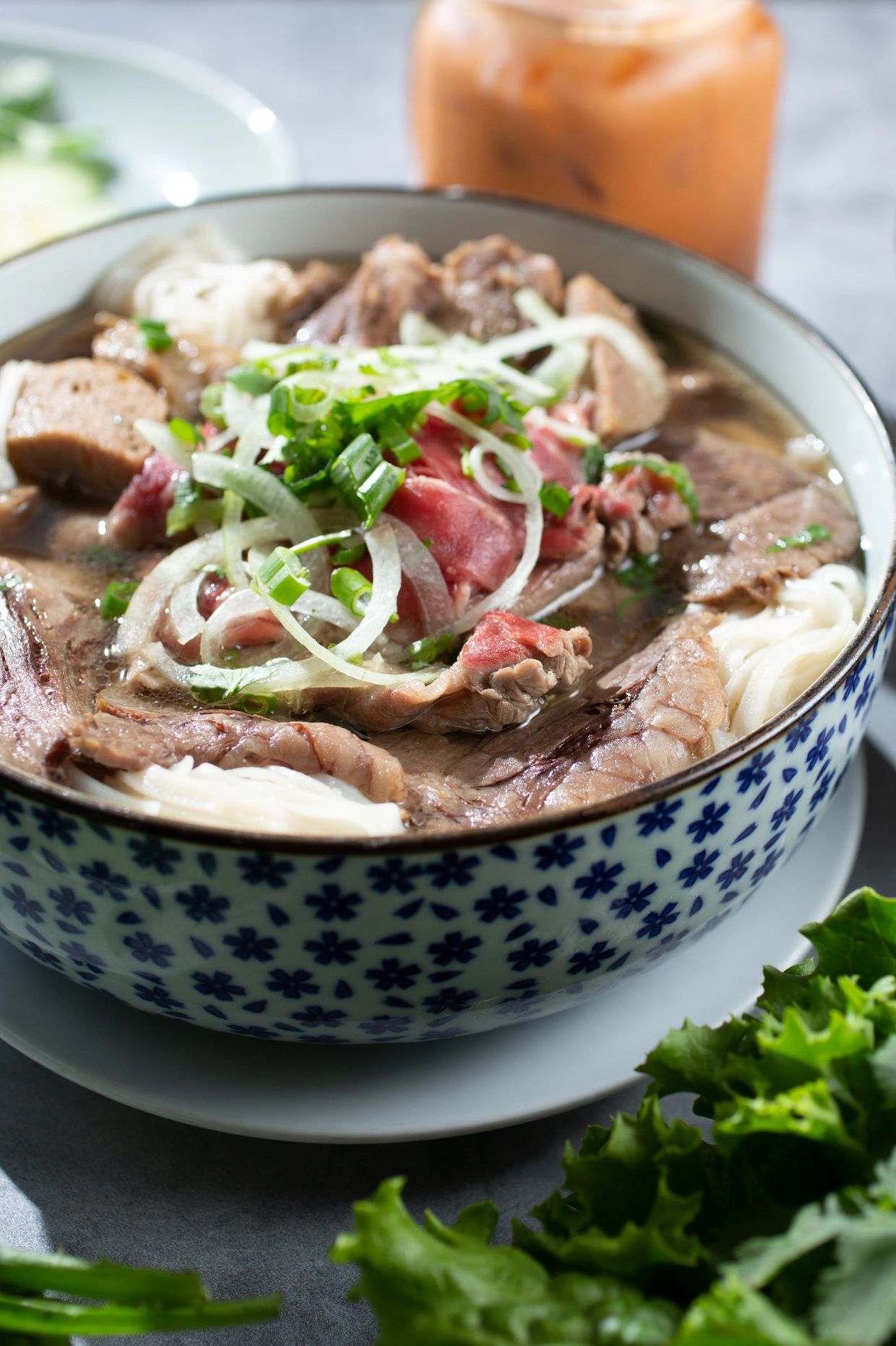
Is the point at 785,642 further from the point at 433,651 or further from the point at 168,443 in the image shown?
the point at 168,443

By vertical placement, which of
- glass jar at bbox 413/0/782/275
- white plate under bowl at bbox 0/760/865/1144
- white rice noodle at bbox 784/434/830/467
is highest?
glass jar at bbox 413/0/782/275

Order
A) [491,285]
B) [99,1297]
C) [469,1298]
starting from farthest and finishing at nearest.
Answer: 1. [491,285]
2. [99,1297]
3. [469,1298]

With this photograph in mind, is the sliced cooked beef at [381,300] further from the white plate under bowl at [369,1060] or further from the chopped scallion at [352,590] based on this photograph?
the white plate under bowl at [369,1060]

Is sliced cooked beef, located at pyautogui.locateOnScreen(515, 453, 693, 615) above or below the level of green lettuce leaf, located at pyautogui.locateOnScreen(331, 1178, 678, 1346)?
above

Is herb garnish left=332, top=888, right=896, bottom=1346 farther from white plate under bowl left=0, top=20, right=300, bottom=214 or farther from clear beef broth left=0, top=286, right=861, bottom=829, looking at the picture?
white plate under bowl left=0, top=20, right=300, bottom=214

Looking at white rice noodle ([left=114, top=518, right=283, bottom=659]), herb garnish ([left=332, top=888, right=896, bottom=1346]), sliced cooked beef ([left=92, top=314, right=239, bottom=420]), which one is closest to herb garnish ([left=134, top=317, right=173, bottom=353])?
sliced cooked beef ([left=92, top=314, right=239, bottom=420])

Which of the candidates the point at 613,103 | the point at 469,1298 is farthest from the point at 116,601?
the point at 613,103
